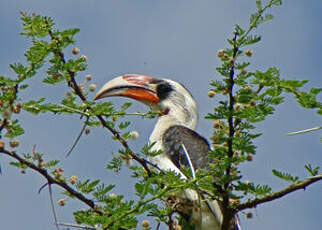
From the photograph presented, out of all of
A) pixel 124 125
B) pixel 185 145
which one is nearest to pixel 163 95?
pixel 185 145

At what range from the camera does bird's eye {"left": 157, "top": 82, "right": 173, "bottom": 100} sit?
20.6 feet

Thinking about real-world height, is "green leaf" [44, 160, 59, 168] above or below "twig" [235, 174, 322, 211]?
above

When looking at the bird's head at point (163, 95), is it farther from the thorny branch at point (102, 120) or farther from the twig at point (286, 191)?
the twig at point (286, 191)

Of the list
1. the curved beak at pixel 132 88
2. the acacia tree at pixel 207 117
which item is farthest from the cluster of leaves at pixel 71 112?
the curved beak at pixel 132 88

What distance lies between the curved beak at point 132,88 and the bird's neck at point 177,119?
28 centimetres

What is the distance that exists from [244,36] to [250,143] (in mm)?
540

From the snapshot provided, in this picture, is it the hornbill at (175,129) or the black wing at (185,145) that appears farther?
the black wing at (185,145)

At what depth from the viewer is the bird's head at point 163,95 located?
588cm

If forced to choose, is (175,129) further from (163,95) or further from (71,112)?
(71,112)

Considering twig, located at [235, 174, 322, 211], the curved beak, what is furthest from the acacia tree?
the curved beak

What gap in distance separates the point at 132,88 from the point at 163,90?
564mm

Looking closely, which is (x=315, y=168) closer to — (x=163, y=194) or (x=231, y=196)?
(x=231, y=196)

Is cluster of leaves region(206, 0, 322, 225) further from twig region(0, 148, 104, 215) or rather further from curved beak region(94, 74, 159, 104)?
curved beak region(94, 74, 159, 104)

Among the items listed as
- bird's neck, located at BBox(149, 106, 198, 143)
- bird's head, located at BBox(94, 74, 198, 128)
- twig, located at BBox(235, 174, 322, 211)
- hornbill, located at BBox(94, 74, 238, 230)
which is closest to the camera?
twig, located at BBox(235, 174, 322, 211)
